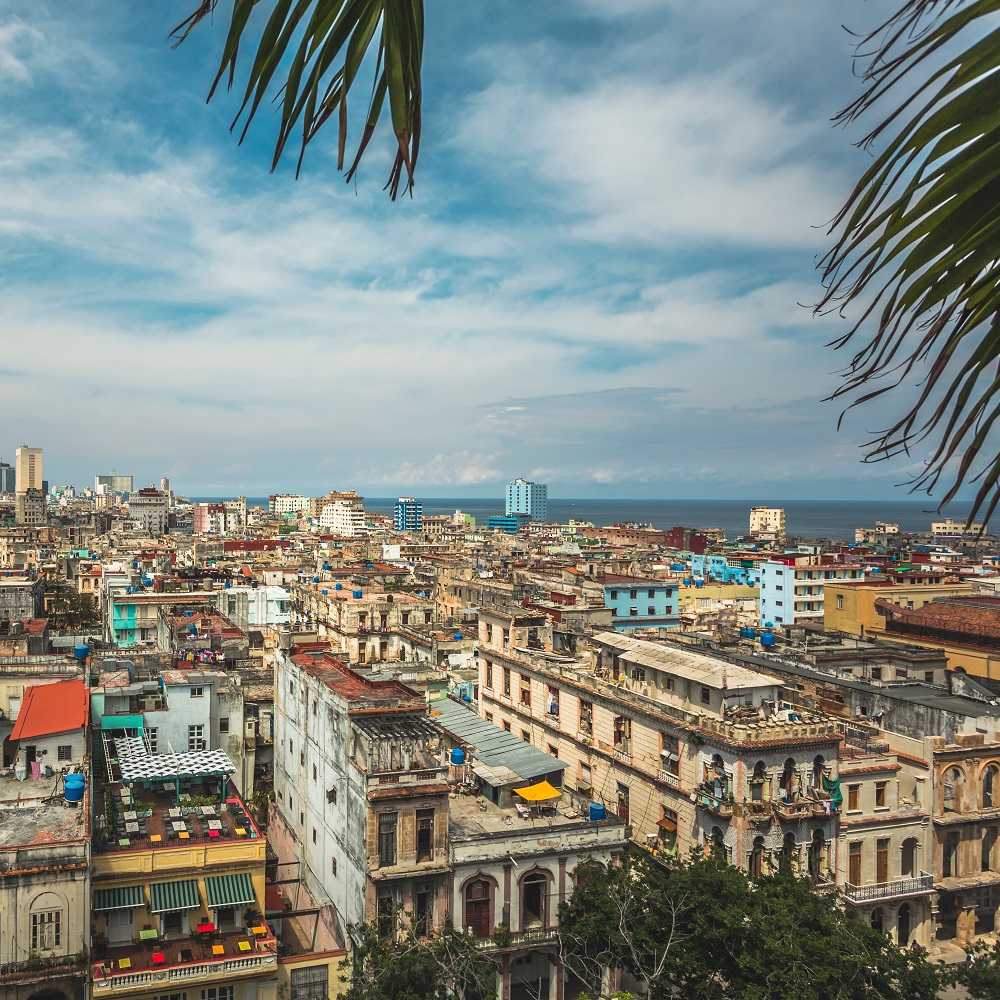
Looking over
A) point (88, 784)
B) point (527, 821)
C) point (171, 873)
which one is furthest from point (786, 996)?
point (88, 784)

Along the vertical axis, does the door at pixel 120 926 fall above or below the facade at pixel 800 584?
below

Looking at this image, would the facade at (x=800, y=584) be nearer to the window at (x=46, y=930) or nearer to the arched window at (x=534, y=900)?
the arched window at (x=534, y=900)

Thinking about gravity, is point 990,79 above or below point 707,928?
above

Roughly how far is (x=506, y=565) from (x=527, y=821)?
83.2m

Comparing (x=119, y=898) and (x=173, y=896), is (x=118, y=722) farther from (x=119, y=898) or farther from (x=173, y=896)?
(x=173, y=896)

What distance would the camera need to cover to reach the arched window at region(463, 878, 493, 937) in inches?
1213

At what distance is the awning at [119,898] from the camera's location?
88.9 ft

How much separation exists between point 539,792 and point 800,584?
66227mm

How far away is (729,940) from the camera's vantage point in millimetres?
27156

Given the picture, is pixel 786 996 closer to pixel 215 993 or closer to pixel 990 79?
pixel 215 993

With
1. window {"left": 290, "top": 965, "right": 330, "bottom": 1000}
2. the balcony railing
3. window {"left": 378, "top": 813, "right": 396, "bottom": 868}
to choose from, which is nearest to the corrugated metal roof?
the balcony railing

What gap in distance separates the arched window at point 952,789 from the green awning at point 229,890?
94.2 feet

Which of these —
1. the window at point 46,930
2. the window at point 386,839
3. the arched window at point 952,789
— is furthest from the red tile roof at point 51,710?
A: the arched window at point 952,789

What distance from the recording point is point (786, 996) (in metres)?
23.6
